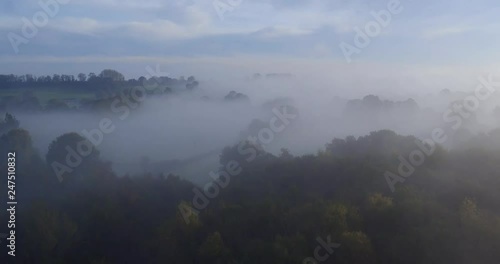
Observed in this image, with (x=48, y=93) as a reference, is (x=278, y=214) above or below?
below

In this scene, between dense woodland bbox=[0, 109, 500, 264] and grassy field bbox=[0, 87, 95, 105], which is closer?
dense woodland bbox=[0, 109, 500, 264]

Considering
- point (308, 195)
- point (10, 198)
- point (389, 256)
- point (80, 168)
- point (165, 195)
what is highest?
point (80, 168)

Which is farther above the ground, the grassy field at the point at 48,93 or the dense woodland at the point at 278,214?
the grassy field at the point at 48,93

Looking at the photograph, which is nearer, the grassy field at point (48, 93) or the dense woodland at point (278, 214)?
the dense woodland at point (278, 214)

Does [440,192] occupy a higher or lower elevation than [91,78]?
lower

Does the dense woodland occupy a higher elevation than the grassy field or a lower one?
lower

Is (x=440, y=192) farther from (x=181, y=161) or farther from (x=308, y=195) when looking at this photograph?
(x=181, y=161)

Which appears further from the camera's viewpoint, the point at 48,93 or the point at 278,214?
the point at 48,93

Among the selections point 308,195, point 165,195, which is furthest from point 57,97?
point 308,195
